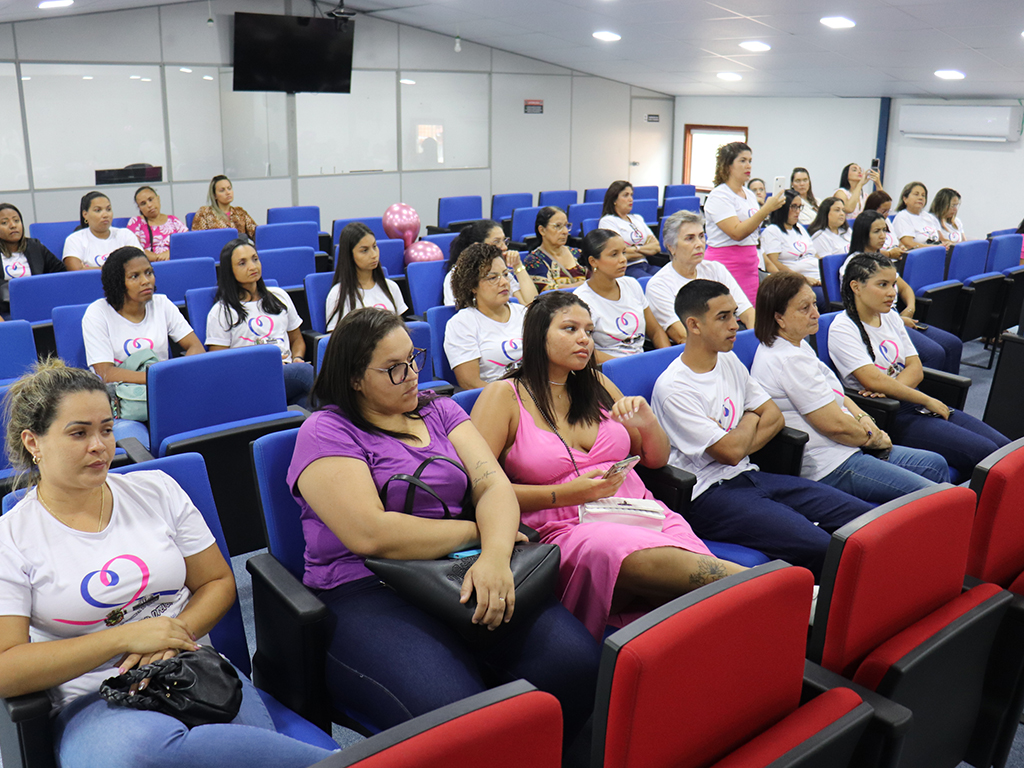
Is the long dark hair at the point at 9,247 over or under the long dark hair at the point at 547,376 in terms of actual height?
over

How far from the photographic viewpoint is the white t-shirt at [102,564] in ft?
5.29

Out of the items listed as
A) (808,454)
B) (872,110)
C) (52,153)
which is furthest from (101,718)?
(872,110)

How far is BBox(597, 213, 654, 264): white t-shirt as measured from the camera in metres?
6.48

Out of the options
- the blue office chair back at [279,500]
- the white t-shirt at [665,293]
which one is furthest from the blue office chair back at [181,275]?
the blue office chair back at [279,500]

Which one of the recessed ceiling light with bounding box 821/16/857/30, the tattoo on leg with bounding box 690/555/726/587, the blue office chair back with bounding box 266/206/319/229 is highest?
the recessed ceiling light with bounding box 821/16/857/30

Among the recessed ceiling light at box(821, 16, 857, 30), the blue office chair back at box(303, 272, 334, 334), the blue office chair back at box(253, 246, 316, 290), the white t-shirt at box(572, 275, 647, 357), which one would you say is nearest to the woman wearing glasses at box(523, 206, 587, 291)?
the white t-shirt at box(572, 275, 647, 357)

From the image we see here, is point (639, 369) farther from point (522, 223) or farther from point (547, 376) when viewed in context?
point (522, 223)

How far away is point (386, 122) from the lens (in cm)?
1048

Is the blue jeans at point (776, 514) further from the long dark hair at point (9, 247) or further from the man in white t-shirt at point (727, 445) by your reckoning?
the long dark hair at point (9, 247)

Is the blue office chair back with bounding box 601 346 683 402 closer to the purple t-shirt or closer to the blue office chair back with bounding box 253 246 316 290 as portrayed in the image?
→ the purple t-shirt

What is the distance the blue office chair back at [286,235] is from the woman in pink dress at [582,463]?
14.6 ft

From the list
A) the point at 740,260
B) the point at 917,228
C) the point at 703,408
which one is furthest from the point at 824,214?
the point at 703,408

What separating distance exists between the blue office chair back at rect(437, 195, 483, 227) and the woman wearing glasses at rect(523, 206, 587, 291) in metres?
3.60

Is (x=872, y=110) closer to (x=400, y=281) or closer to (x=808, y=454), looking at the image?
(x=400, y=281)
